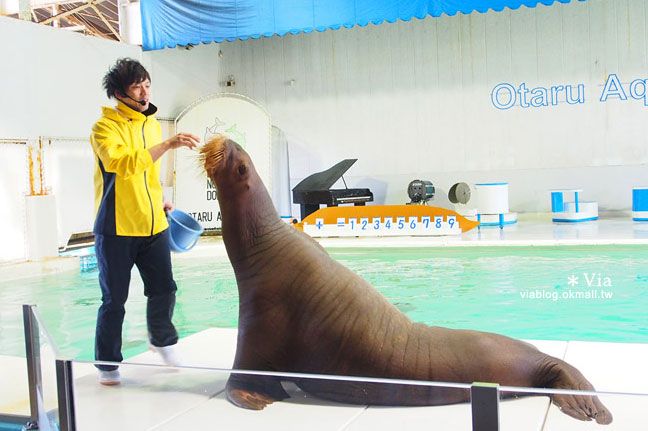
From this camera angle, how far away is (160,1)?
11898mm

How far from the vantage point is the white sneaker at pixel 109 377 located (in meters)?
2.41

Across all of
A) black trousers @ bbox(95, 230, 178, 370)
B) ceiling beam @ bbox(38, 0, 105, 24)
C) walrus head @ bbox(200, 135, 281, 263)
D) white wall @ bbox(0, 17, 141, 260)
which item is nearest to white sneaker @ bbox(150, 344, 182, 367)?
black trousers @ bbox(95, 230, 178, 370)

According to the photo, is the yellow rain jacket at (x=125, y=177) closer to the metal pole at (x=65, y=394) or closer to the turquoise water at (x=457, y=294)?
the metal pole at (x=65, y=394)

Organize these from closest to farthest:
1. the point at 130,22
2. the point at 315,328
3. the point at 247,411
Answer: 1. the point at 247,411
2. the point at 315,328
3. the point at 130,22

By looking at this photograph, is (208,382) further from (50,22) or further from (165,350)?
(50,22)

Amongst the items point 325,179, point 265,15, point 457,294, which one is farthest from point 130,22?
point 457,294

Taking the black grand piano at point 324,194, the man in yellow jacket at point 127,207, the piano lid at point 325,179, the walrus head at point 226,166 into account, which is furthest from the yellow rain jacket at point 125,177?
the piano lid at point 325,179

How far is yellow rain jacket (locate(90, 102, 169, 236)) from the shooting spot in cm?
284

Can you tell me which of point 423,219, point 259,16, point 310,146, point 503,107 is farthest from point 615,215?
point 259,16

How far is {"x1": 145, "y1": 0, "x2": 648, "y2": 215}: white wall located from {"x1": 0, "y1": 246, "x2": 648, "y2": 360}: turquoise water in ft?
14.7

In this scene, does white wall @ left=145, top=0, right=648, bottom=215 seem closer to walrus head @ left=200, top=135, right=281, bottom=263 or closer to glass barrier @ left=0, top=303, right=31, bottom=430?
glass barrier @ left=0, top=303, right=31, bottom=430

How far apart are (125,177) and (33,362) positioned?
77 cm

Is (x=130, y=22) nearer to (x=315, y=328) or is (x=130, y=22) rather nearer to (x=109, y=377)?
(x=109, y=377)

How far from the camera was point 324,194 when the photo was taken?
11.4m
